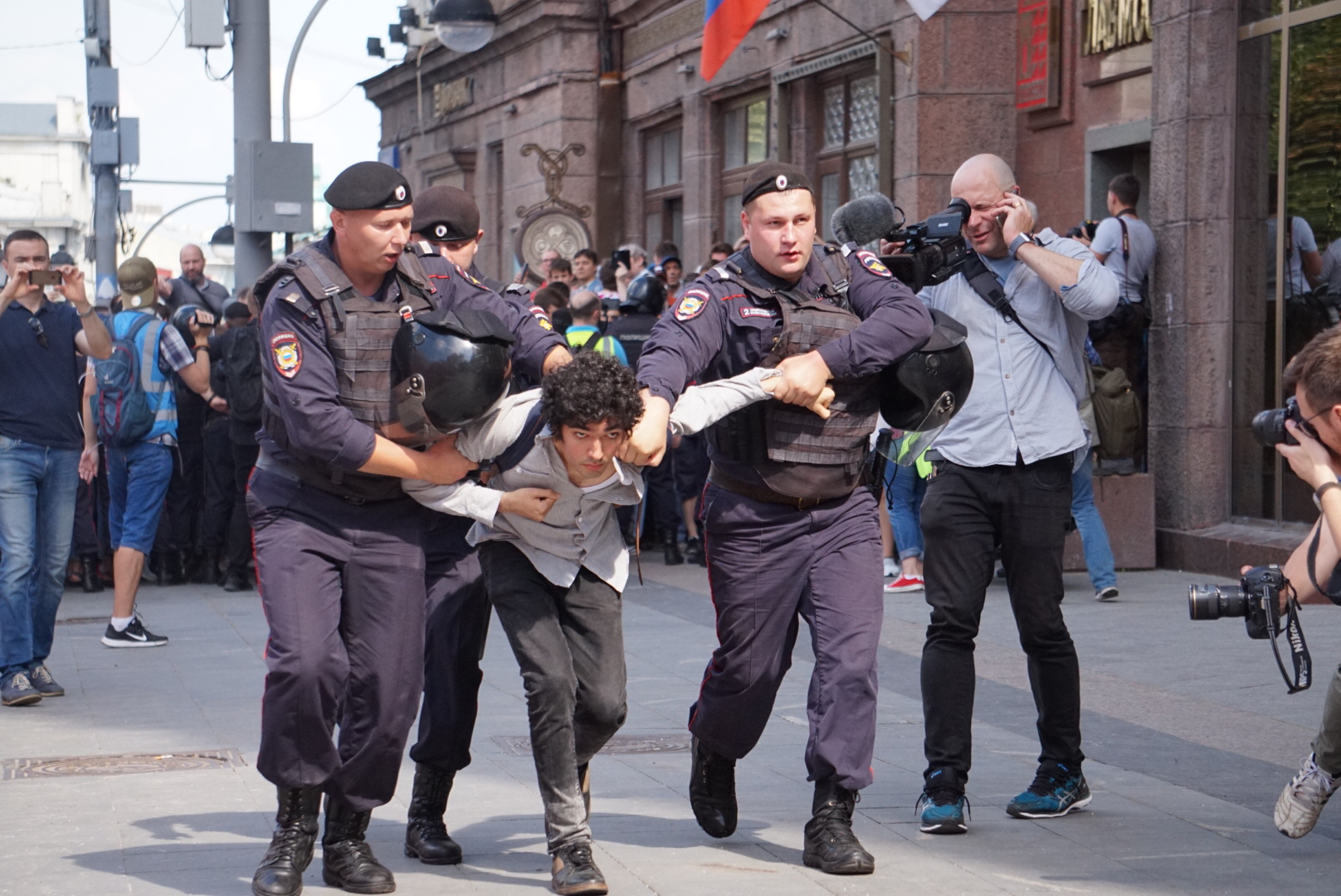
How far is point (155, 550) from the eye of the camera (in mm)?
12297

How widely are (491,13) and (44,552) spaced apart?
33.1 feet

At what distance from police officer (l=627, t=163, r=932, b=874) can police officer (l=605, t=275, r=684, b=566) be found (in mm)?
7052

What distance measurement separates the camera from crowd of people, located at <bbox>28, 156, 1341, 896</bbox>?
4570 millimetres

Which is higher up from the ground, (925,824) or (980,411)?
(980,411)

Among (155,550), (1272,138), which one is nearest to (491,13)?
(155,550)

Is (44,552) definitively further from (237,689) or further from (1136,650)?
(1136,650)

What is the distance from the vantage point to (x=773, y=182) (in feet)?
16.5

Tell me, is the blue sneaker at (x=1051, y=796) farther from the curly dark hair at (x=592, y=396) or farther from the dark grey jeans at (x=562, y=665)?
the curly dark hair at (x=592, y=396)

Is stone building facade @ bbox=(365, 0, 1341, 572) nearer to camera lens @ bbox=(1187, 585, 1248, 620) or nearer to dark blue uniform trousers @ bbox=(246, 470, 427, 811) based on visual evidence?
camera lens @ bbox=(1187, 585, 1248, 620)

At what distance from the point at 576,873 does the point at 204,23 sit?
8768 mm

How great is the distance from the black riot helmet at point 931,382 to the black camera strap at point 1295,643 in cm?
102

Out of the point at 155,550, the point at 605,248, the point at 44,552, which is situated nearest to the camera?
the point at 44,552

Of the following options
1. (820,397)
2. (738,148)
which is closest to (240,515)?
(820,397)

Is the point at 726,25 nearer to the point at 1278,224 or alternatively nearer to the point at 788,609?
the point at 1278,224
